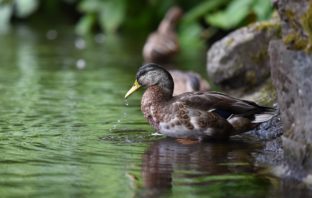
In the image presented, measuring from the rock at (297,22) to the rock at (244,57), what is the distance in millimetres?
5043

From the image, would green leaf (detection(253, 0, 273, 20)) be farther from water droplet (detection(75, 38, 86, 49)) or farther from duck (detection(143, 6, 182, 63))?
water droplet (detection(75, 38, 86, 49))

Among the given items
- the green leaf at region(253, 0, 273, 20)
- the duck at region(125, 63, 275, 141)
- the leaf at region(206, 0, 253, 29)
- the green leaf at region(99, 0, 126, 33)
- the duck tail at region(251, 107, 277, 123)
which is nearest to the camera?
the duck at region(125, 63, 275, 141)

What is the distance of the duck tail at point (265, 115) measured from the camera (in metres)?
8.63

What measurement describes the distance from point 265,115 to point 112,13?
15.1m

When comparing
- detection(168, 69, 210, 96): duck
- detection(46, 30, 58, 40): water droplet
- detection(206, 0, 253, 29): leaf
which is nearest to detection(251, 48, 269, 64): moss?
detection(168, 69, 210, 96): duck

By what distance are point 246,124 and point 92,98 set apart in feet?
11.5

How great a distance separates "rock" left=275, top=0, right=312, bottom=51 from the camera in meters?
6.46

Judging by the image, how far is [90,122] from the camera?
31.6 ft

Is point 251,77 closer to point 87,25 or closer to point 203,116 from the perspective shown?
point 203,116

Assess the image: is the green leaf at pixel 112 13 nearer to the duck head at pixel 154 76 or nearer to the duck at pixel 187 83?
the duck at pixel 187 83

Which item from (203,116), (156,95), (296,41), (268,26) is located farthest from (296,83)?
(268,26)

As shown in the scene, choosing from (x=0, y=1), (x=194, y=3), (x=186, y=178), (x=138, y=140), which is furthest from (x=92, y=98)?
(x=0, y=1)

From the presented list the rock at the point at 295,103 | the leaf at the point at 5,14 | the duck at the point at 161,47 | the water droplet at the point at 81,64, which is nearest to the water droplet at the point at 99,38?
the leaf at the point at 5,14

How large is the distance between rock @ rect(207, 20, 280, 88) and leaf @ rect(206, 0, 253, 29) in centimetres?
590
